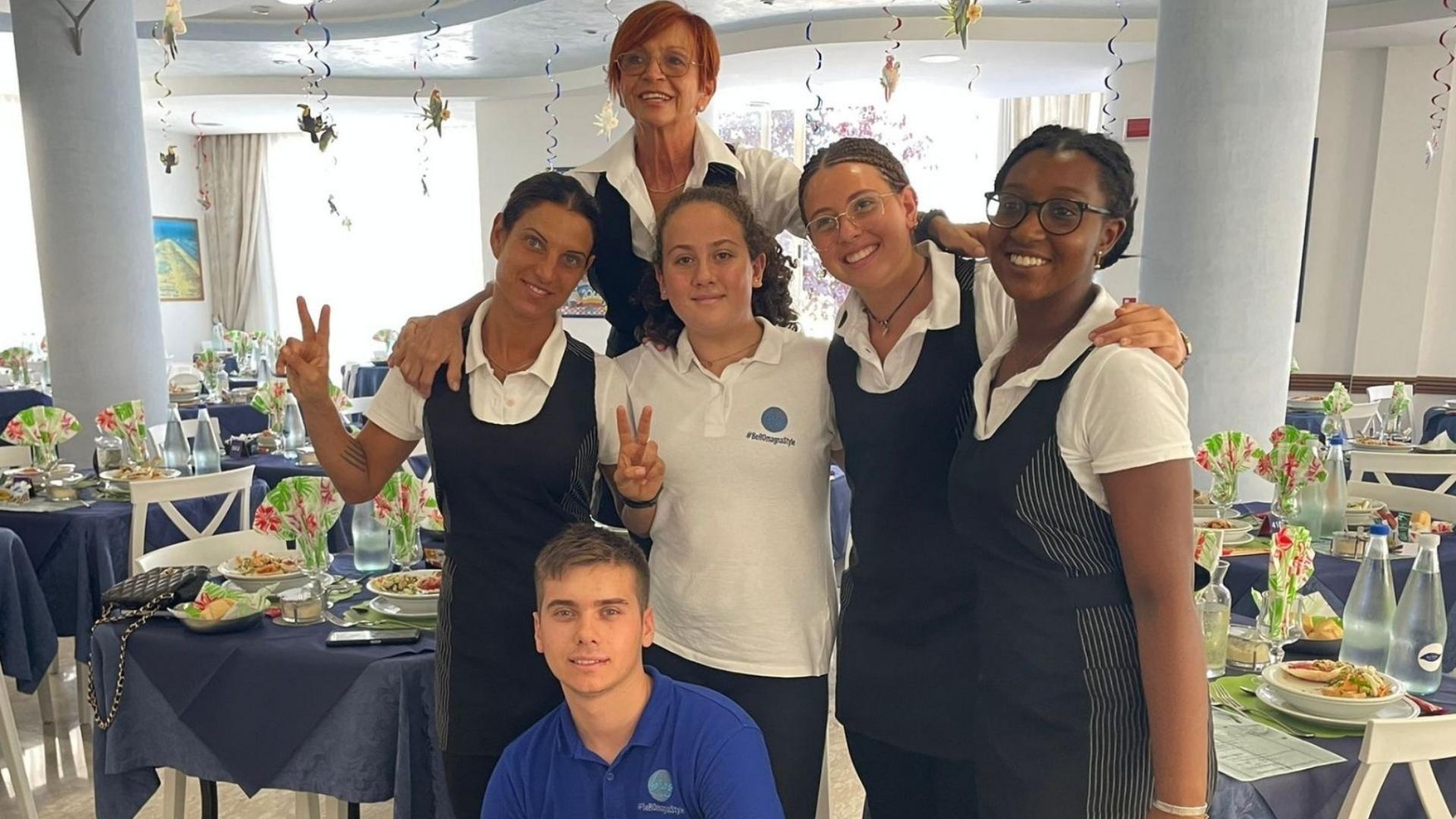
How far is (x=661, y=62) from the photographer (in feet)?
6.33

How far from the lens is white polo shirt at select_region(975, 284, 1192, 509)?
1.21m

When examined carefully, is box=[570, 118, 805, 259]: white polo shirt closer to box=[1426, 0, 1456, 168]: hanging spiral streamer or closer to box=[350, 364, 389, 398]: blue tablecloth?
box=[1426, 0, 1456, 168]: hanging spiral streamer

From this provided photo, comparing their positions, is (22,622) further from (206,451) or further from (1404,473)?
(1404,473)

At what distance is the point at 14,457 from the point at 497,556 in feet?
13.1

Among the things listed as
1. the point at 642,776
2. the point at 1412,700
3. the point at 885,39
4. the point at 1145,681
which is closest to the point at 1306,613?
the point at 1412,700

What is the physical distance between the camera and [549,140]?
375 inches

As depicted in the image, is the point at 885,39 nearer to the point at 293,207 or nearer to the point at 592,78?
the point at 592,78

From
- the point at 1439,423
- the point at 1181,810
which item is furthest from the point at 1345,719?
the point at 1439,423

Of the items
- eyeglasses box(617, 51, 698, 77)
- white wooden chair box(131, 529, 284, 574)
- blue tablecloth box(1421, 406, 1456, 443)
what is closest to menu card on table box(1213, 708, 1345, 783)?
eyeglasses box(617, 51, 698, 77)

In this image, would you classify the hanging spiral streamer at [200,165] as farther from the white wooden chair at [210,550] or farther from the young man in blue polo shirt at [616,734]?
the young man in blue polo shirt at [616,734]

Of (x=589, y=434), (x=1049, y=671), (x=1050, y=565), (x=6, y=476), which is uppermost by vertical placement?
(x=589, y=434)

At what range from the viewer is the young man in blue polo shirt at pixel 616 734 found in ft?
4.89

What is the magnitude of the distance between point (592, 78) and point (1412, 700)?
27.1 feet

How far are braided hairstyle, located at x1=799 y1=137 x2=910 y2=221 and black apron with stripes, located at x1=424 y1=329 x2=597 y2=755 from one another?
607mm
